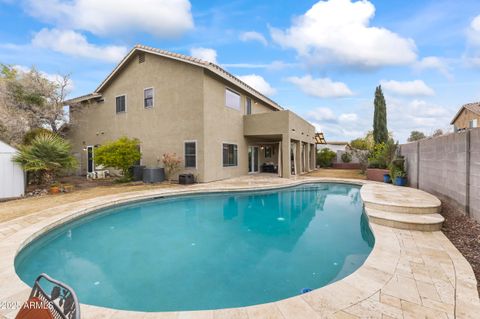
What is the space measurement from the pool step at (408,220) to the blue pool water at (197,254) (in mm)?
483

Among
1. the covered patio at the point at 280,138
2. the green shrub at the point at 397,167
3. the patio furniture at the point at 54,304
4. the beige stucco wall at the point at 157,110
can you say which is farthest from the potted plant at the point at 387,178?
the patio furniture at the point at 54,304

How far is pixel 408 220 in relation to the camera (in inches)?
198

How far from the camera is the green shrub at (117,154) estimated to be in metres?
11.8

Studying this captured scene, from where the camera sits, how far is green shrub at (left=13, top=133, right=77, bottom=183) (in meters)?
9.02

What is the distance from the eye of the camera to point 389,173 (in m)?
12.0

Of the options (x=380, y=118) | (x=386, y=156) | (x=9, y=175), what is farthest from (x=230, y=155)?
(x=380, y=118)

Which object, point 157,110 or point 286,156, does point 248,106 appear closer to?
point 286,156

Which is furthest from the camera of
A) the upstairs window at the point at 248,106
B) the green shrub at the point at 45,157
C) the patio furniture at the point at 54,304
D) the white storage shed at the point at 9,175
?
the upstairs window at the point at 248,106

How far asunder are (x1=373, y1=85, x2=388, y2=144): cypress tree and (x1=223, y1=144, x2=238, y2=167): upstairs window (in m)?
14.8

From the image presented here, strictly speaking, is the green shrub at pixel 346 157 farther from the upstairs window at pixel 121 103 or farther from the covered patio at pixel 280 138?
the upstairs window at pixel 121 103

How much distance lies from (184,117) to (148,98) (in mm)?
3386

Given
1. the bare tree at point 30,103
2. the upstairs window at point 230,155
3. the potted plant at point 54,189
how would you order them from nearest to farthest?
the potted plant at point 54,189, the bare tree at point 30,103, the upstairs window at point 230,155

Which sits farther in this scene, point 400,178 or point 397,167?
point 397,167

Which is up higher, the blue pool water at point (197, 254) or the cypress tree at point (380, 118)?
the cypress tree at point (380, 118)
